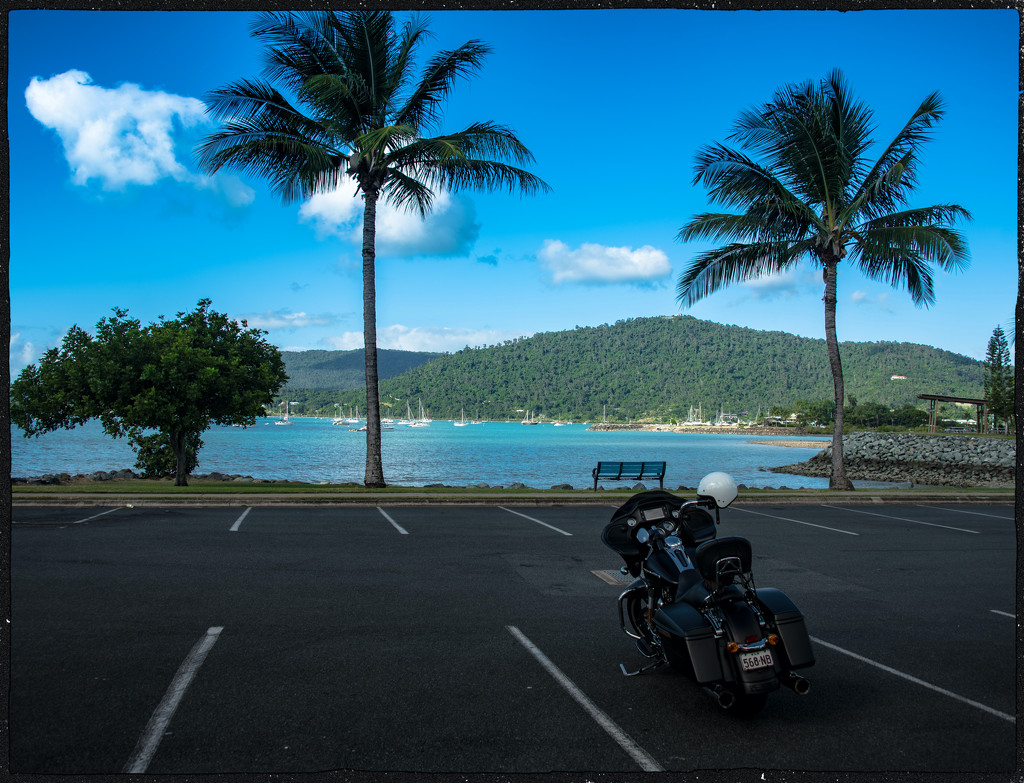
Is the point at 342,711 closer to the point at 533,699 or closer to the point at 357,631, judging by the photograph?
the point at 533,699

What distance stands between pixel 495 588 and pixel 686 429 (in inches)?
7056

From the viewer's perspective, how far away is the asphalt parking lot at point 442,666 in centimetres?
366

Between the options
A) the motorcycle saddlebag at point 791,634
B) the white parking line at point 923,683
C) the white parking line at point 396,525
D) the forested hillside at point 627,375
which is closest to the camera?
the motorcycle saddlebag at point 791,634

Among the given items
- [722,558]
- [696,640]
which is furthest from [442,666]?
[722,558]

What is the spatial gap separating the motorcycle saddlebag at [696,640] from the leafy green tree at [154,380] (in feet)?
62.7

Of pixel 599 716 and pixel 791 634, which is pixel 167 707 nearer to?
pixel 599 716

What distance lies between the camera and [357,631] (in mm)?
5812

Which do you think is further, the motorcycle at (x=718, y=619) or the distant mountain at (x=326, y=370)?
the distant mountain at (x=326, y=370)

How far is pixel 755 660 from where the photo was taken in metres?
3.96

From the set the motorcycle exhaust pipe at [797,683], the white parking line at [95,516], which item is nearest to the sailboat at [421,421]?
the white parking line at [95,516]

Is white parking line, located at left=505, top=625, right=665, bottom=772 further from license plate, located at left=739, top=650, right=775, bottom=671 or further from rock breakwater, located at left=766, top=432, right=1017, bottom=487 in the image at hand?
rock breakwater, located at left=766, top=432, right=1017, bottom=487

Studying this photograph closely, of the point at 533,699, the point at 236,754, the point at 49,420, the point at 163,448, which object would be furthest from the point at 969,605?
the point at 163,448

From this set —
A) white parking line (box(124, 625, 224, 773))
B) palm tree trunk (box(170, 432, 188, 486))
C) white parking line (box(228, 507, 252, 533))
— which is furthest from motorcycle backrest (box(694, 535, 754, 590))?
palm tree trunk (box(170, 432, 188, 486))

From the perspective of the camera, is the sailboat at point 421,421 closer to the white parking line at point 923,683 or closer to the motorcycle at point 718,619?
the white parking line at point 923,683
